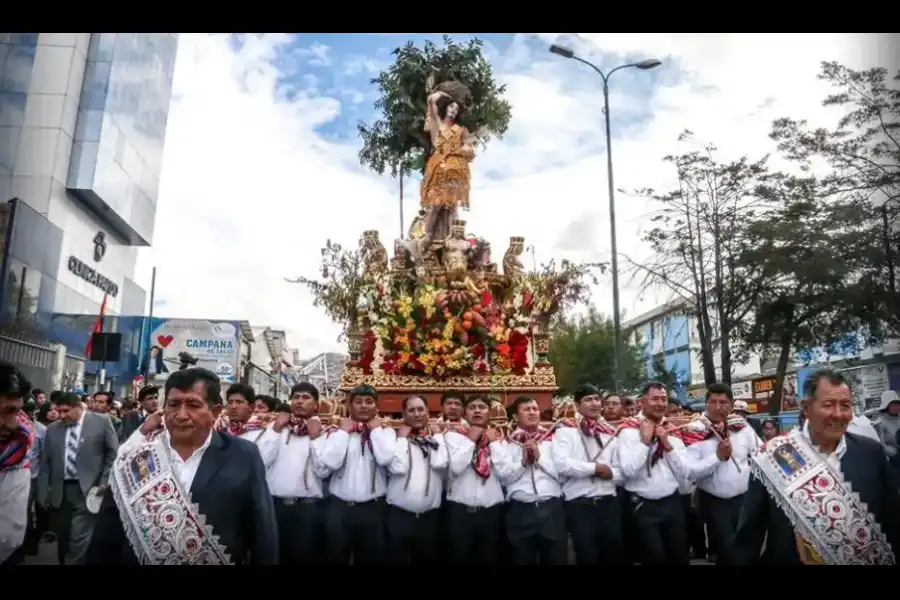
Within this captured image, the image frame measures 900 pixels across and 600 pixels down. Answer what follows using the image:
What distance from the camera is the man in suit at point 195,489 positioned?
119 inches

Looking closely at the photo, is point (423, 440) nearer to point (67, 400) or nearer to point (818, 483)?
point (818, 483)

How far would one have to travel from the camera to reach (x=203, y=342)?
60.9 ft

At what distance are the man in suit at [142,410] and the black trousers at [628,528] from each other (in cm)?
487

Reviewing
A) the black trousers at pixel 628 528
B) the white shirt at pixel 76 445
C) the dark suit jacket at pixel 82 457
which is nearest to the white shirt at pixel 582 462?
the black trousers at pixel 628 528

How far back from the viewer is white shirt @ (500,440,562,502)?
4.97 m

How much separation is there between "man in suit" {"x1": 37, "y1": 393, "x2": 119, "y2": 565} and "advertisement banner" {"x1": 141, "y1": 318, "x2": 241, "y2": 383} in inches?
380

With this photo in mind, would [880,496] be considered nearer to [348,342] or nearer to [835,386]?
[835,386]

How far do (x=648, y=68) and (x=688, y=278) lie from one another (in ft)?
11.4

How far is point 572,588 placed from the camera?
145 inches

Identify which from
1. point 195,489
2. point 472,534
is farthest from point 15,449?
point 472,534

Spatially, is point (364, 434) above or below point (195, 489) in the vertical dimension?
above

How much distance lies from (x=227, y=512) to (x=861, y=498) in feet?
9.85

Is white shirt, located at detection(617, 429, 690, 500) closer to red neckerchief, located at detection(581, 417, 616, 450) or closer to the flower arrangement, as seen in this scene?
red neckerchief, located at detection(581, 417, 616, 450)
